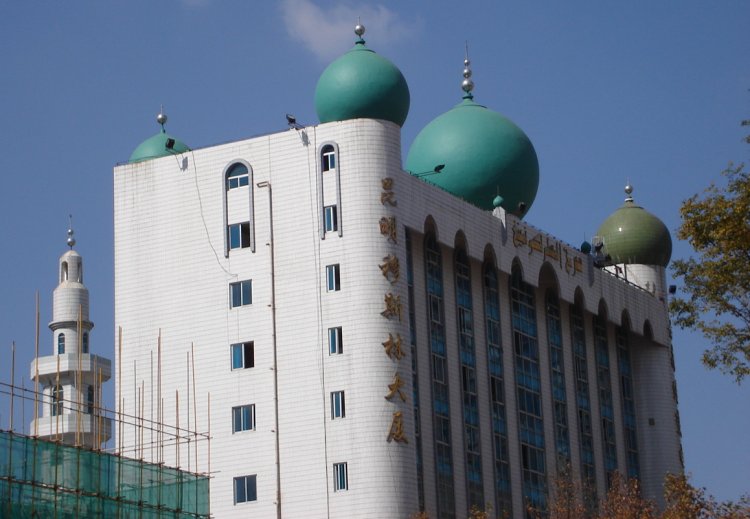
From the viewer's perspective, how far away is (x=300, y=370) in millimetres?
60969

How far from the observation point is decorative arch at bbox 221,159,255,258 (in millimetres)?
63500

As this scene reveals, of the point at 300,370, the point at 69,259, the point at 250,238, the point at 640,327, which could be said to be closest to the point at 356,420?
the point at 300,370

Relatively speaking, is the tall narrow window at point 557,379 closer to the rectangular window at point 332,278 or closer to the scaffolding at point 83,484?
the rectangular window at point 332,278

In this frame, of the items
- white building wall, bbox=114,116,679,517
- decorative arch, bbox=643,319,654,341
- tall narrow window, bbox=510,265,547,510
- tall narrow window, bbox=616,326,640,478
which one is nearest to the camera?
white building wall, bbox=114,116,679,517

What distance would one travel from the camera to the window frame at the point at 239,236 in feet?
208

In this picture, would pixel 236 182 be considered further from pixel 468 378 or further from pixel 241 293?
pixel 468 378

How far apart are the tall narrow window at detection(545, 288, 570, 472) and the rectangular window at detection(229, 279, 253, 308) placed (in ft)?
51.0

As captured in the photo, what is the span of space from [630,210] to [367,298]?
25822 millimetres

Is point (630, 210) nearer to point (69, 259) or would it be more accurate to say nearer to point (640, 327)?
point (640, 327)

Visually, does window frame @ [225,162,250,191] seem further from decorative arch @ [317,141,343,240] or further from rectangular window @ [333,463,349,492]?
rectangular window @ [333,463,349,492]

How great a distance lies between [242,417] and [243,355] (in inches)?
90.7

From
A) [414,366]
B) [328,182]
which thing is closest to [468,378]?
[414,366]

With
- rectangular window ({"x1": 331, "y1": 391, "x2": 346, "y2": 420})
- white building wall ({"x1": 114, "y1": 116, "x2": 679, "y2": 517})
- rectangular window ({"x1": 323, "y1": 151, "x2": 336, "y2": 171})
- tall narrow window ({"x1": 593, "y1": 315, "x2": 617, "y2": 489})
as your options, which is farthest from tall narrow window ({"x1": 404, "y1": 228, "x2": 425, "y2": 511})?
tall narrow window ({"x1": 593, "y1": 315, "x2": 617, "y2": 489})

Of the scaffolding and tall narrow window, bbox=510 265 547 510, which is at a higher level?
tall narrow window, bbox=510 265 547 510
